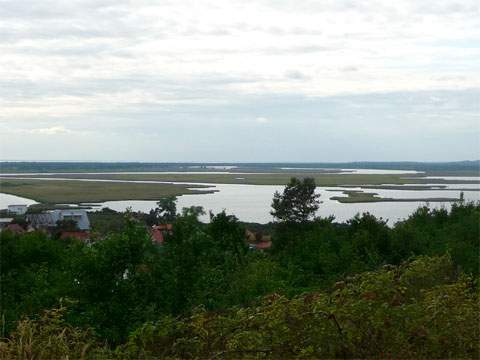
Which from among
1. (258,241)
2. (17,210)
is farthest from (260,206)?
(258,241)

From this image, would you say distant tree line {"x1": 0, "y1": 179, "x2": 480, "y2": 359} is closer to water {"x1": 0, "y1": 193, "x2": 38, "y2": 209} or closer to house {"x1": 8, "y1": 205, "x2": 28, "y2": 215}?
house {"x1": 8, "y1": 205, "x2": 28, "y2": 215}

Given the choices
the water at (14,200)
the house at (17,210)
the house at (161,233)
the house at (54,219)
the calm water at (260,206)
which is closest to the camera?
the house at (161,233)

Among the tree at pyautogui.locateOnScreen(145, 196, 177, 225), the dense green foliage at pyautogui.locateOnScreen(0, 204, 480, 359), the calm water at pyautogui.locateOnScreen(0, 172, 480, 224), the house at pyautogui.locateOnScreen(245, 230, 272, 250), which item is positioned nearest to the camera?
the dense green foliage at pyautogui.locateOnScreen(0, 204, 480, 359)

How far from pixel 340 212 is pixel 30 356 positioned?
180 feet

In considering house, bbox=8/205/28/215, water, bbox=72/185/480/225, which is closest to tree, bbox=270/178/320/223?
water, bbox=72/185/480/225

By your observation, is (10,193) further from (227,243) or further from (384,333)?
(384,333)

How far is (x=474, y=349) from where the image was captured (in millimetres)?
3963

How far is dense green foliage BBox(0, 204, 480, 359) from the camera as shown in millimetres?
3994

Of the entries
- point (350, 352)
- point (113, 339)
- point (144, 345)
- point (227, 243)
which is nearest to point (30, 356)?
point (144, 345)

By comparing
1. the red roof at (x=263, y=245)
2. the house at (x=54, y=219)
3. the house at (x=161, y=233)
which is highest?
the house at (x=161, y=233)

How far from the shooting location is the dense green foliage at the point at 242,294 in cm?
399

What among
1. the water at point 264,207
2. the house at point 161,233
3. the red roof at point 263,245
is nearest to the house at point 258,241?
the red roof at point 263,245

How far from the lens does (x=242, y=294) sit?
16.2m

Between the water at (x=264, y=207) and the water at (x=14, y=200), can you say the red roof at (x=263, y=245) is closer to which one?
the water at (x=264, y=207)
